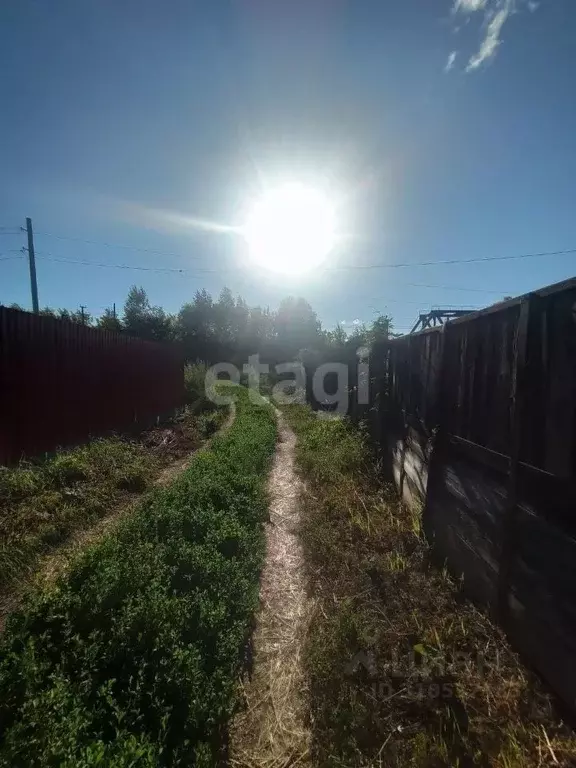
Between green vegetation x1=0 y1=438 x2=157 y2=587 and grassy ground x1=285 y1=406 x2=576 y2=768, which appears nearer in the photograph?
grassy ground x1=285 y1=406 x2=576 y2=768

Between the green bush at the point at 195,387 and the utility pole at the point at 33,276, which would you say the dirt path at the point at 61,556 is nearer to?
the green bush at the point at 195,387

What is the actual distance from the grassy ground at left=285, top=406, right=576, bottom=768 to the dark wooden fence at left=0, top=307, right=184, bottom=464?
490 cm

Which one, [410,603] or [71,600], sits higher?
[71,600]

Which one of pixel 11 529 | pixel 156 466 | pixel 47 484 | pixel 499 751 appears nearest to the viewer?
pixel 499 751

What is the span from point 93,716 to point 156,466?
528 cm

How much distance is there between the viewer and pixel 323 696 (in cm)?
231

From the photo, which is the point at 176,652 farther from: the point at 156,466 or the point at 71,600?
the point at 156,466

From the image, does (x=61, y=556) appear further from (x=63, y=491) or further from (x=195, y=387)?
(x=195, y=387)

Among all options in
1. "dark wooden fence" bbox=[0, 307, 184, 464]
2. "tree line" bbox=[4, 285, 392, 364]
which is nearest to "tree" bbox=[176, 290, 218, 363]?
"tree line" bbox=[4, 285, 392, 364]

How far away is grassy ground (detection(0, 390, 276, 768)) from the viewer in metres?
1.55

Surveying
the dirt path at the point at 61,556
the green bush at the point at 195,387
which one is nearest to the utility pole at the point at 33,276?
the green bush at the point at 195,387

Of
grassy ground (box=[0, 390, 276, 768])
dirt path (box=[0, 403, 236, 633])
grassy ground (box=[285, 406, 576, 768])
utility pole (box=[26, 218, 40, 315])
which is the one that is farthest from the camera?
utility pole (box=[26, 218, 40, 315])

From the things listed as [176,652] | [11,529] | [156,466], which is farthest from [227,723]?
[156,466]

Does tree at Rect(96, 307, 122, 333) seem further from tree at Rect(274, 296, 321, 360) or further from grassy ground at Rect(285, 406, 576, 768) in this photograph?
grassy ground at Rect(285, 406, 576, 768)
